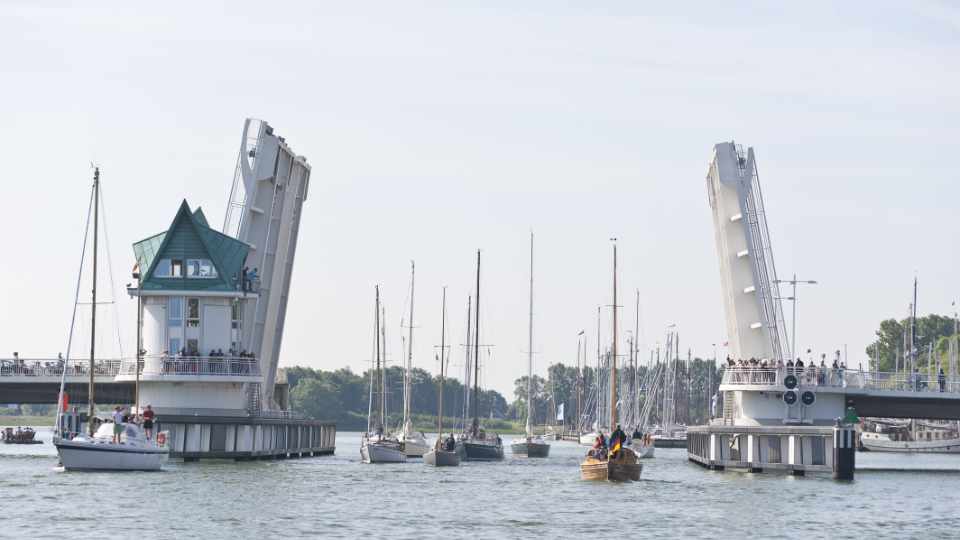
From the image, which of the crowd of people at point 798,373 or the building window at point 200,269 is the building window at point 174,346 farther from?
the crowd of people at point 798,373

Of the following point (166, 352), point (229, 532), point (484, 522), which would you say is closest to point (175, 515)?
point (229, 532)

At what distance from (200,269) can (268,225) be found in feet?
13.7

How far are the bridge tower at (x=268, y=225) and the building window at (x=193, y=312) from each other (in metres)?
2.62

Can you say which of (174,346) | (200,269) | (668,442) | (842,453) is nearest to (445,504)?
(842,453)

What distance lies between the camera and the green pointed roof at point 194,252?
229 ft

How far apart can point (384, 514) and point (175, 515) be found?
5.74 meters

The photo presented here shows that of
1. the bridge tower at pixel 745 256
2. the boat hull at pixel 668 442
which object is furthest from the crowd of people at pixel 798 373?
the boat hull at pixel 668 442

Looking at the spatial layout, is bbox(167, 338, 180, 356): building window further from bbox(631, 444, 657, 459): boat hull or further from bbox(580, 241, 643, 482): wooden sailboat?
bbox(631, 444, 657, 459): boat hull

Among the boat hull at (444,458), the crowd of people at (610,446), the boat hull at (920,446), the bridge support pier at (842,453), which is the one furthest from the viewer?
the boat hull at (920,446)

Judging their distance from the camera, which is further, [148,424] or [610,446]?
[610,446]

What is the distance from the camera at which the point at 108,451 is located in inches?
2219

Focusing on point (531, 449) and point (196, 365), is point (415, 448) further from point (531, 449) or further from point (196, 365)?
point (196, 365)

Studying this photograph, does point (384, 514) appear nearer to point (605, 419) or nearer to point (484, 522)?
point (484, 522)

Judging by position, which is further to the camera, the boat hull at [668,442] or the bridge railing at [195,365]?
the boat hull at [668,442]
